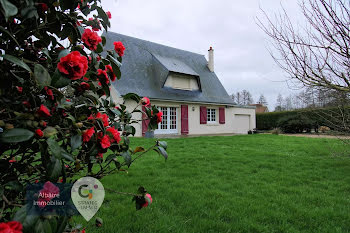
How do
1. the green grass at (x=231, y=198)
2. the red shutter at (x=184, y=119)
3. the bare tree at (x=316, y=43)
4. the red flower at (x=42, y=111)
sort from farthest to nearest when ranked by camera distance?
1. the red shutter at (x=184, y=119)
2. the bare tree at (x=316, y=43)
3. the green grass at (x=231, y=198)
4. the red flower at (x=42, y=111)

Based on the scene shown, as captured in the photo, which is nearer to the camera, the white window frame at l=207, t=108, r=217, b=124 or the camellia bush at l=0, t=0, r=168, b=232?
the camellia bush at l=0, t=0, r=168, b=232

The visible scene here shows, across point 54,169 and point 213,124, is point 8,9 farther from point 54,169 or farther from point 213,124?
point 213,124

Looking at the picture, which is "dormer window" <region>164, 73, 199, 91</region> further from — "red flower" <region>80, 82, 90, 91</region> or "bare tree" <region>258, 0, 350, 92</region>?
"red flower" <region>80, 82, 90, 91</region>

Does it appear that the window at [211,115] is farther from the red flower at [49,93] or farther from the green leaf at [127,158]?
the red flower at [49,93]

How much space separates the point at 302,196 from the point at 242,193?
35.7 inches

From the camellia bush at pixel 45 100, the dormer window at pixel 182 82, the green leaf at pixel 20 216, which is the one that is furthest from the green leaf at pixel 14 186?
the dormer window at pixel 182 82

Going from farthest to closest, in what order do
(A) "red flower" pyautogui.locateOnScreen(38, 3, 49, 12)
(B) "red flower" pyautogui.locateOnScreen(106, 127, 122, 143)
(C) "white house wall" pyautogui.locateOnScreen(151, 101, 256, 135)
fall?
(C) "white house wall" pyautogui.locateOnScreen(151, 101, 256, 135) → (B) "red flower" pyautogui.locateOnScreen(106, 127, 122, 143) → (A) "red flower" pyautogui.locateOnScreen(38, 3, 49, 12)

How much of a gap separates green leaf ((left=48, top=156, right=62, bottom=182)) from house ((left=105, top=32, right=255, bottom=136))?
1097 cm

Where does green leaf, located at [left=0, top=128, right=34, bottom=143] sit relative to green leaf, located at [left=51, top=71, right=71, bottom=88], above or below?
below

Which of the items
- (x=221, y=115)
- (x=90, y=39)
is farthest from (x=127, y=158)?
(x=221, y=115)

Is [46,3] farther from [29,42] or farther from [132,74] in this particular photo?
[132,74]

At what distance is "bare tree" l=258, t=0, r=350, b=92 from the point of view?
3012 mm

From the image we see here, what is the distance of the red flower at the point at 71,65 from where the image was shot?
872mm

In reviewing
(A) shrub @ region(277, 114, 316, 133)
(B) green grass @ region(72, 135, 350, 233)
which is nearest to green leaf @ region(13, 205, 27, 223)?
(B) green grass @ region(72, 135, 350, 233)
